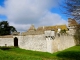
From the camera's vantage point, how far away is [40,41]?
107ft

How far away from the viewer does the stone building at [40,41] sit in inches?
1239

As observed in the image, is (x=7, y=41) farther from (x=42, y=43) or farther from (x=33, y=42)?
(x=42, y=43)

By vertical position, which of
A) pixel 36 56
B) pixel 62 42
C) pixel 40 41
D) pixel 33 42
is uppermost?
pixel 40 41

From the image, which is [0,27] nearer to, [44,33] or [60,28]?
[60,28]

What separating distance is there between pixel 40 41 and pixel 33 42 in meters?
1.79

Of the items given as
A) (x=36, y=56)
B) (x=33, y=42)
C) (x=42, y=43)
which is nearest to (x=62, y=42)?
(x=42, y=43)

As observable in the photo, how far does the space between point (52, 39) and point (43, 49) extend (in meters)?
2.50

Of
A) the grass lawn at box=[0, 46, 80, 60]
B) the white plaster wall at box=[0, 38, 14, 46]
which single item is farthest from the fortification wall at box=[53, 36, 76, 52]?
the white plaster wall at box=[0, 38, 14, 46]

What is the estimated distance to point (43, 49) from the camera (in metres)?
32.1

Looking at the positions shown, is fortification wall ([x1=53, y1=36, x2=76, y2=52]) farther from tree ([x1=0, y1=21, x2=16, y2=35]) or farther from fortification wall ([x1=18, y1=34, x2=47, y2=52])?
tree ([x1=0, y1=21, x2=16, y2=35])

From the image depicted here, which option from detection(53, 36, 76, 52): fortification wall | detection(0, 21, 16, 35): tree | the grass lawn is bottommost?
the grass lawn

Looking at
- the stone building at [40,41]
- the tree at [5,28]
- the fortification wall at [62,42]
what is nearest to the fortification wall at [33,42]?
the stone building at [40,41]

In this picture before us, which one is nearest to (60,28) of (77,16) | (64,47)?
(64,47)

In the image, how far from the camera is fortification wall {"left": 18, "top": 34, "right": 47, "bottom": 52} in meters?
32.2
